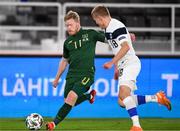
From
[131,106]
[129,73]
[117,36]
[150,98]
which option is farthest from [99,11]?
[150,98]

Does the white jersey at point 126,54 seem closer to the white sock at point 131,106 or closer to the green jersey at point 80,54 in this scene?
the white sock at point 131,106

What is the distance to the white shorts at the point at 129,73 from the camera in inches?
439

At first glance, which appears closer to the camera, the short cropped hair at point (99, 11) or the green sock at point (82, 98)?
the short cropped hair at point (99, 11)

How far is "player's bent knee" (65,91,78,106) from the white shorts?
0.77 meters

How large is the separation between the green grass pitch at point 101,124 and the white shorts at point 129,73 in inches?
70.3

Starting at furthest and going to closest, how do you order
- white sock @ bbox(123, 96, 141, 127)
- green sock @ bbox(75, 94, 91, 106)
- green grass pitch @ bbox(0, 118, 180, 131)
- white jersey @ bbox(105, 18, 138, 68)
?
green grass pitch @ bbox(0, 118, 180, 131)
green sock @ bbox(75, 94, 91, 106)
white jersey @ bbox(105, 18, 138, 68)
white sock @ bbox(123, 96, 141, 127)

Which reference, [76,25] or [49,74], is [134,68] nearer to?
[76,25]

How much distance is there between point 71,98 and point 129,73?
3.43ft

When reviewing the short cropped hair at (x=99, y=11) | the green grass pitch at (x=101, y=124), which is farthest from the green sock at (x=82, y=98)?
the short cropped hair at (x=99, y=11)

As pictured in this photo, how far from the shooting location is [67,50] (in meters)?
11.8

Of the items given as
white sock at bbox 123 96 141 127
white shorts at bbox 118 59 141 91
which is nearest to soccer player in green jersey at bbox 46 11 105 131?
white shorts at bbox 118 59 141 91

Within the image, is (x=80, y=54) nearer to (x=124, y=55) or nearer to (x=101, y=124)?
(x=124, y=55)

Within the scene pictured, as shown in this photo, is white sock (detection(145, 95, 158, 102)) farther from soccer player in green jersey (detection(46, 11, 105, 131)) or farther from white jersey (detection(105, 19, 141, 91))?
soccer player in green jersey (detection(46, 11, 105, 131))

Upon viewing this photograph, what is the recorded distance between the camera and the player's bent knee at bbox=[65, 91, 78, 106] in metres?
11.3
